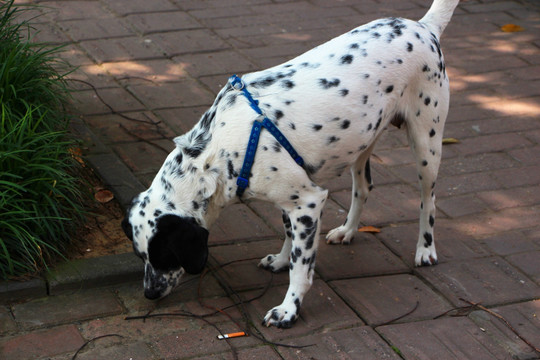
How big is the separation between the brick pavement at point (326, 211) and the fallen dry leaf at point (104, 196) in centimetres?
7

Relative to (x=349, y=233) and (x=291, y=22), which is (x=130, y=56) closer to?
(x=291, y=22)

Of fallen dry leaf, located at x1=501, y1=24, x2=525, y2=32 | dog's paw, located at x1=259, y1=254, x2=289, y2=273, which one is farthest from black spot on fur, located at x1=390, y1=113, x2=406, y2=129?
fallen dry leaf, located at x1=501, y1=24, x2=525, y2=32

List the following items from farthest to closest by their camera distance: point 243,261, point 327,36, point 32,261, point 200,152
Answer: point 327,36 → point 243,261 → point 32,261 → point 200,152

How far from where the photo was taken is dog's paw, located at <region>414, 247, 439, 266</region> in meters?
4.79

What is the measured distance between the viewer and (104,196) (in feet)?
16.9

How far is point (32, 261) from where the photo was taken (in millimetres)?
4367

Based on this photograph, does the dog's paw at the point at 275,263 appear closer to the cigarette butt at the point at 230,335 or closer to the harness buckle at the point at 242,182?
the cigarette butt at the point at 230,335

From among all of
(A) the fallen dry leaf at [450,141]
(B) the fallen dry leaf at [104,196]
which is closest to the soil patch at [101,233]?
(B) the fallen dry leaf at [104,196]

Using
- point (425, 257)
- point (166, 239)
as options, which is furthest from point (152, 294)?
point (425, 257)

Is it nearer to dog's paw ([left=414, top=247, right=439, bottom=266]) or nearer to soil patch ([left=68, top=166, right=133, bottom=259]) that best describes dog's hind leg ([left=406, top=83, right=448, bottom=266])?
dog's paw ([left=414, top=247, right=439, bottom=266])

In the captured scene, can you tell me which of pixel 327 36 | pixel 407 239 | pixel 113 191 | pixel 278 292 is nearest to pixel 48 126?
pixel 113 191

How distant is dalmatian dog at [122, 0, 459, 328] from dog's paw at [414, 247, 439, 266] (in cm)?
92

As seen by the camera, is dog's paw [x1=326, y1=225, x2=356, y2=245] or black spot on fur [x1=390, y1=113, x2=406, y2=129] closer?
black spot on fur [x1=390, y1=113, x2=406, y2=129]

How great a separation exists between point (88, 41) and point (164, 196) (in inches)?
163
